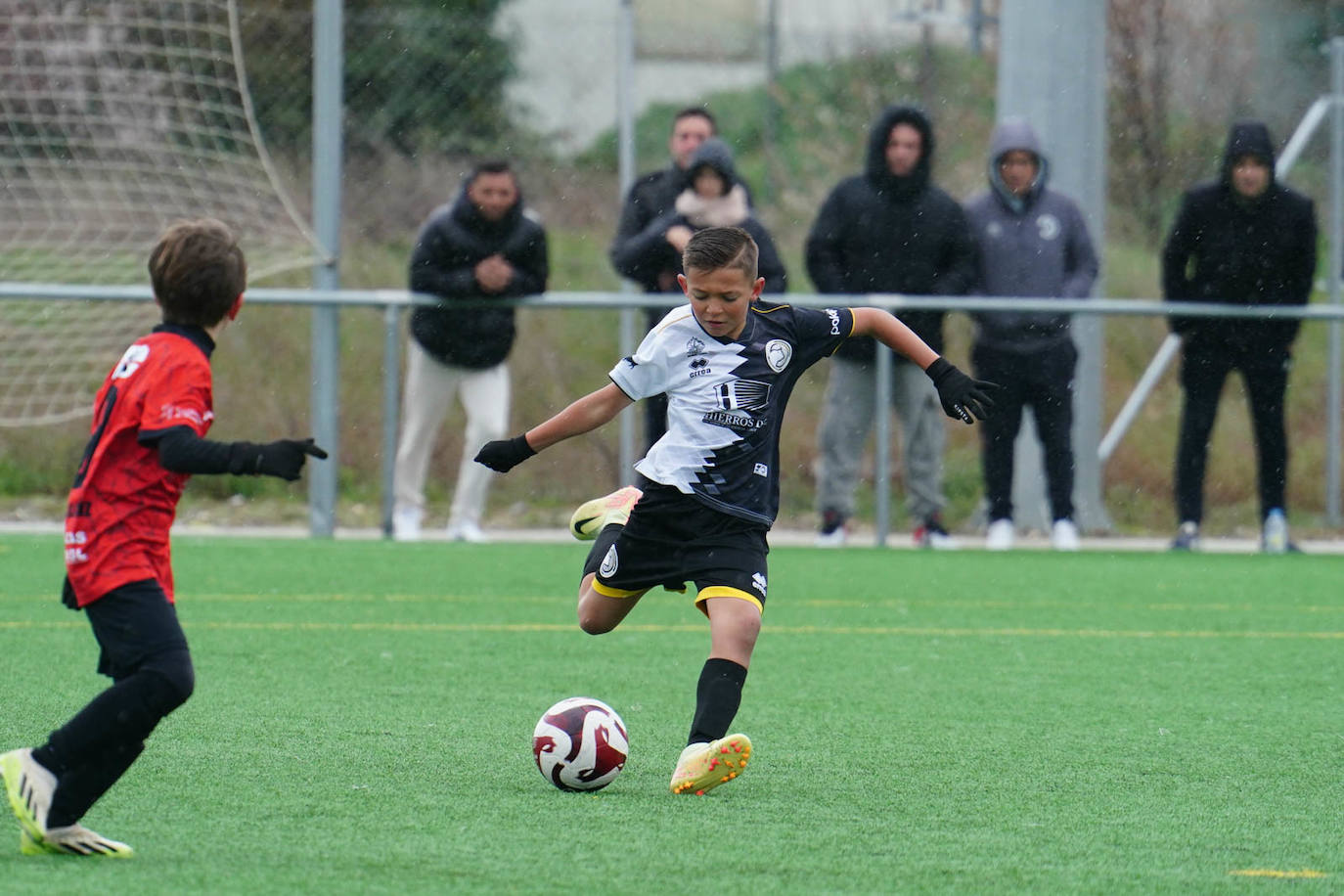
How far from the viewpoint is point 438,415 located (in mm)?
10375

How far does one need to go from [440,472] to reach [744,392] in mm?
7195

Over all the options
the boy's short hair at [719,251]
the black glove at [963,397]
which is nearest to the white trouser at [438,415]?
the boy's short hair at [719,251]

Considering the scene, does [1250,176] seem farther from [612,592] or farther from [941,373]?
[612,592]

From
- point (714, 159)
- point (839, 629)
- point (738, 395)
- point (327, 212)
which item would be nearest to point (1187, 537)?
point (714, 159)

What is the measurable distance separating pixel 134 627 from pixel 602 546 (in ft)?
5.97

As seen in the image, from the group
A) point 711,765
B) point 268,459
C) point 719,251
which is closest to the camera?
point 268,459

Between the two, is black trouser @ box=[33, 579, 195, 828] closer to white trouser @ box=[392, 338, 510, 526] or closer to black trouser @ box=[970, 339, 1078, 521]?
white trouser @ box=[392, 338, 510, 526]

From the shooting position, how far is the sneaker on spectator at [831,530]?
10241mm

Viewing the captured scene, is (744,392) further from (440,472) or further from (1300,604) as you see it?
(440,472)

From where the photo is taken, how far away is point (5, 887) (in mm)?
3223

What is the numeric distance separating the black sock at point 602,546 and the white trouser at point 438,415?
5.02 meters

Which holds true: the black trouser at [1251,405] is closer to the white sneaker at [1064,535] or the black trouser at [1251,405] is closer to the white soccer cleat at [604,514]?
the white sneaker at [1064,535]

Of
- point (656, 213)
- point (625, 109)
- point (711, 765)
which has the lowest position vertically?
point (711, 765)

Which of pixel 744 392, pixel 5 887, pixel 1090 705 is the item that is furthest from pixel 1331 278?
pixel 5 887
